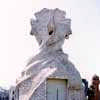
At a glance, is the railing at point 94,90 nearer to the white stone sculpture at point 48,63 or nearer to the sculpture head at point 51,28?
the white stone sculpture at point 48,63

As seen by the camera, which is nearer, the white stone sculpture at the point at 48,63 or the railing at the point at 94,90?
the white stone sculpture at the point at 48,63

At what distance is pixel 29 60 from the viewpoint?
19.3 metres

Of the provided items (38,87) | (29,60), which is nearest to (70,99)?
(38,87)

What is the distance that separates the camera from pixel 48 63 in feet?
62.1

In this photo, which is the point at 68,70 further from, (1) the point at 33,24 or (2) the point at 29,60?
(1) the point at 33,24

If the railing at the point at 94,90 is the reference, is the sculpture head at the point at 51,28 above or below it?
above

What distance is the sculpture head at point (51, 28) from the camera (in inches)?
784

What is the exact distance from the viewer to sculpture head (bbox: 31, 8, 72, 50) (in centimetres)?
1991

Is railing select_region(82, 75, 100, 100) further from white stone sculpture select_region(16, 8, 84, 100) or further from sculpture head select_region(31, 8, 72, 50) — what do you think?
sculpture head select_region(31, 8, 72, 50)

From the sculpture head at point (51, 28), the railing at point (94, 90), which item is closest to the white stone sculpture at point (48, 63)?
the sculpture head at point (51, 28)

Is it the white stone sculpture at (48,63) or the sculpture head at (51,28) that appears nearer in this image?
the white stone sculpture at (48,63)

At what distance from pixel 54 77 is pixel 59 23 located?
14.6 ft

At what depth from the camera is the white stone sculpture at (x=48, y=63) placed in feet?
59.3

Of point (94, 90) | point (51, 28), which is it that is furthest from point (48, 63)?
point (94, 90)
